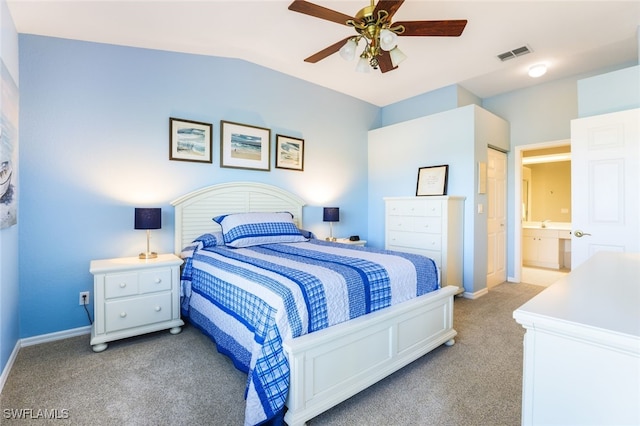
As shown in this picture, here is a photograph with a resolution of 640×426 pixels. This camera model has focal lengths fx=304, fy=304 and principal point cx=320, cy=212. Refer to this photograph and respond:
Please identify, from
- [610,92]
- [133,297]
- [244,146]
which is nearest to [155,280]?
[133,297]

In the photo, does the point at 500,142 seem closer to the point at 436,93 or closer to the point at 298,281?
the point at 436,93

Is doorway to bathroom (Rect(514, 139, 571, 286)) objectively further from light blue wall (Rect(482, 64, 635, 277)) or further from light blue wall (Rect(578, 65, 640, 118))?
light blue wall (Rect(578, 65, 640, 118))

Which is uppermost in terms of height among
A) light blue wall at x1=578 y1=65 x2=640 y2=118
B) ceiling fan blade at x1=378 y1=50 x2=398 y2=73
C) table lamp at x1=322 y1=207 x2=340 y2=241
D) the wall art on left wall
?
ceiling fan blade at x1=378 y1=50 x2=398 y2=73

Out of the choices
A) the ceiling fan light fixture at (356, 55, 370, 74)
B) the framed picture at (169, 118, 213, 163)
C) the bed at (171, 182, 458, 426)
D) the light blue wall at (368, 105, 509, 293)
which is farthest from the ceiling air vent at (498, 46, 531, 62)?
the framed picture at (169, 118, 213, 163)

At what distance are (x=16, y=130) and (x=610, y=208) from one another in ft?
16.5

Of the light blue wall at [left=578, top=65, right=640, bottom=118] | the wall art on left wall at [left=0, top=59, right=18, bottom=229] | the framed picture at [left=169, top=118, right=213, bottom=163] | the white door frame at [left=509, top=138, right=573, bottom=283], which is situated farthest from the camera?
the white door frame at [left=509, top=138, right=573, bottom=283]

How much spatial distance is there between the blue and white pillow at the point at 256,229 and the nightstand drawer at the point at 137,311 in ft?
2.46

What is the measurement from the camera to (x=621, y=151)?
2.74 m

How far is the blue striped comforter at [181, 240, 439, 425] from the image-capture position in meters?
1.48

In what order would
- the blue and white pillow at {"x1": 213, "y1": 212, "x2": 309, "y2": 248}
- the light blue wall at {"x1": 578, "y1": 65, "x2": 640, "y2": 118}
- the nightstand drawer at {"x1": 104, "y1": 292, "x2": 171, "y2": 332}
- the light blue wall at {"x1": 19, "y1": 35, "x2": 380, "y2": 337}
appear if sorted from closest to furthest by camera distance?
the nightstand drawer at {"x1": 104, "y1": 292, "x2": 171, "y2": 332} < the light blue wall at {"x1": 19, "y1": 35, "x2": 380, "y2": 337} < the light blue wall at {"x1": 578, "y1": 65, "x2": 640, "y2": 118} < the blue and white pillow at {"x1": 213, "y1": 212, "x2": 309, "y2": 248}

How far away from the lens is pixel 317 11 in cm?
209

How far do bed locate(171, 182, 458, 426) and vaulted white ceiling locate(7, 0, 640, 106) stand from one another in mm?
1546

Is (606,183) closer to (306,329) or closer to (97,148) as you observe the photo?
(306,329)

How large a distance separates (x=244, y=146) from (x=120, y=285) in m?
1.92
